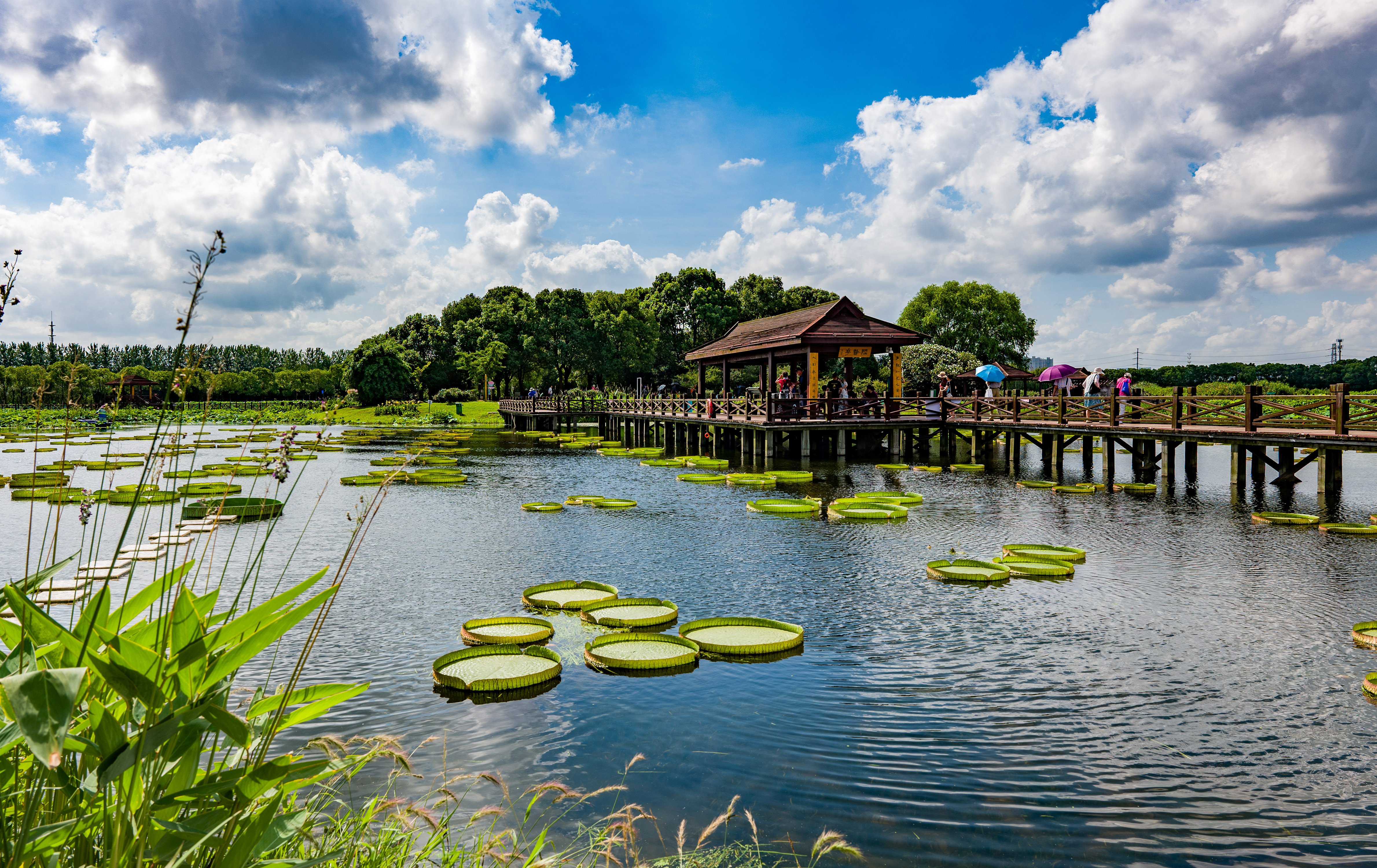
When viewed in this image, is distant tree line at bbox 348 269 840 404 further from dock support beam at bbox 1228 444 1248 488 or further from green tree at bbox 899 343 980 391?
dock support beam at bbox 1228 444 1248 488

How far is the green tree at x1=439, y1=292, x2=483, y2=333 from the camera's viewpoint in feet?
270

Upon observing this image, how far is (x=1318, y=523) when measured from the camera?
15.5 m

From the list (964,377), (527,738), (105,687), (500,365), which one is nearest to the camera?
(105,687)

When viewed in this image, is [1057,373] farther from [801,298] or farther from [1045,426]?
[801,298]

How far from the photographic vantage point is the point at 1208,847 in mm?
4918

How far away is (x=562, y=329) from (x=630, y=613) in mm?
Answer: 58764

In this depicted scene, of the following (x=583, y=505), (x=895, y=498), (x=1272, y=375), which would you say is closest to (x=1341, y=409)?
(x=895, y=498)

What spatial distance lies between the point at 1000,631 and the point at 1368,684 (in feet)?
11.0

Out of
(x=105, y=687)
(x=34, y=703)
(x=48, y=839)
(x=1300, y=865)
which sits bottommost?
(x=1300, y=865)

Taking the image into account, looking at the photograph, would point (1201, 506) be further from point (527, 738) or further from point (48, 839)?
point (48, 839)

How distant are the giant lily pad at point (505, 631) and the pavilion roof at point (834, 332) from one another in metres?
24.0

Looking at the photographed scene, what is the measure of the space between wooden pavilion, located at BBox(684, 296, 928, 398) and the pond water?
17.2 m

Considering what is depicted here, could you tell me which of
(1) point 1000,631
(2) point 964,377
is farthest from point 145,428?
(1) point 1000,631

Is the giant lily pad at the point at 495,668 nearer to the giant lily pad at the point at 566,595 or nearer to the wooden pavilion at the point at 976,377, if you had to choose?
the giant lily pad at the point at 566,595
